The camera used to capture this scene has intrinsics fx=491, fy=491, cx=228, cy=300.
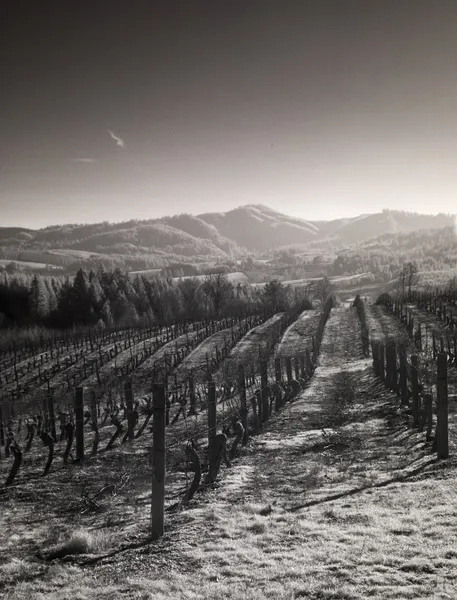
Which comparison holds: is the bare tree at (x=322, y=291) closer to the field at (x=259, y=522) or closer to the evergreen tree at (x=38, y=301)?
the evergreen tree at (x=38, y=301)

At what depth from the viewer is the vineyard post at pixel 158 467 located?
7297mm

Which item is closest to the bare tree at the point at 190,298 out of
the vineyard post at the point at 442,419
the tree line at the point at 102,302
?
the tree line at the point at 102,302

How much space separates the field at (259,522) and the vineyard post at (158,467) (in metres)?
0.25

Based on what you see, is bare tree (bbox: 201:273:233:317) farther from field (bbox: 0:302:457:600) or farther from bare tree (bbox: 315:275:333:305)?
field (bbox: 0:302:457:600)

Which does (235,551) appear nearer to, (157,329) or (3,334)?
(157,329)

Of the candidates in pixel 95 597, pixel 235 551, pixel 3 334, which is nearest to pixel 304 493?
pixel 235 551

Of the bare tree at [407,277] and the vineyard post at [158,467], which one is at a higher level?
the bare tree at [407,277]

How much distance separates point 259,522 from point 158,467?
1.82 meters

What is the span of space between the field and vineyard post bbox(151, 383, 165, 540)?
0.82ft

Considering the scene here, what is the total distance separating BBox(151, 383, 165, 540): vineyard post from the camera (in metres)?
7.30

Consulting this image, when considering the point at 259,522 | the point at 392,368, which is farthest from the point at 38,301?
the point at 259,522

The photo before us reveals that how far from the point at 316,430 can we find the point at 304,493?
5.68 meters

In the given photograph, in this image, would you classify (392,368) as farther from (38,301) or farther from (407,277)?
(407,277)

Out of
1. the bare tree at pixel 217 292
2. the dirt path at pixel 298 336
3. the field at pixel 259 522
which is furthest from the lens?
the bare tree at pixel 217 292
